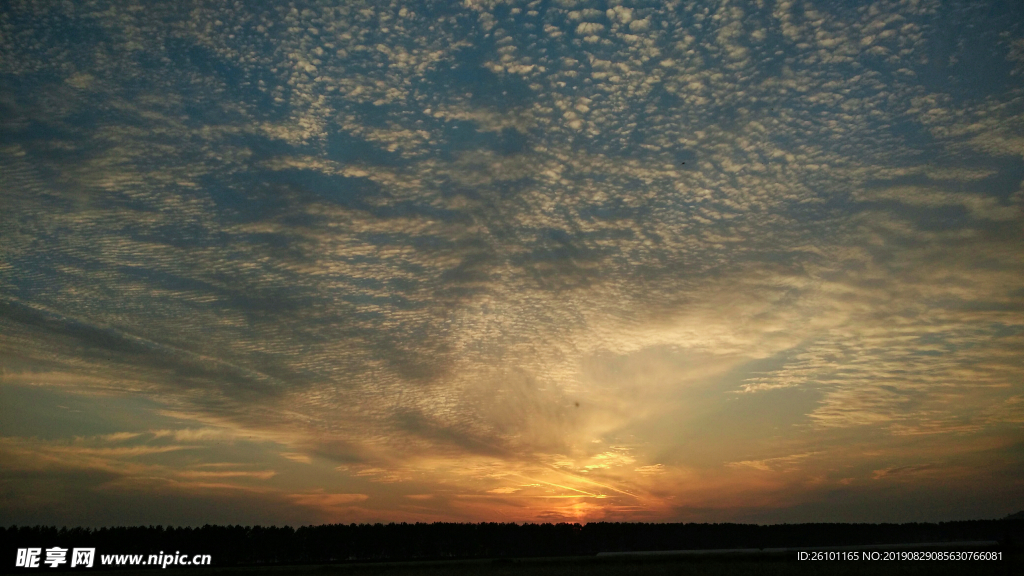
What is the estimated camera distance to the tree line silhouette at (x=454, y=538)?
8875 centimetres

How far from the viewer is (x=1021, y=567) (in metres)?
47.5

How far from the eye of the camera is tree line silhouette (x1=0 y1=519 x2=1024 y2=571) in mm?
88750

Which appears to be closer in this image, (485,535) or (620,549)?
(485,535)

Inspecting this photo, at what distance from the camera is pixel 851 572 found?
150 ft

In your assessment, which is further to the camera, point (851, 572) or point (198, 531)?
point (198, 531)

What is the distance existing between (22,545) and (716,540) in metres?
132

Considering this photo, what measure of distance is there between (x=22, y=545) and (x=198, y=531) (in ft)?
74.0

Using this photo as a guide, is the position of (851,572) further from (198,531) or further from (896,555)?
(198,531)

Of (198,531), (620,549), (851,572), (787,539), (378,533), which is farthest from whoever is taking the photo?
(787,539)

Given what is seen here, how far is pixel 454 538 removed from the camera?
118 m

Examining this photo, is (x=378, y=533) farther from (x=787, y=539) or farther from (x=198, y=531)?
(x=787, y=539)

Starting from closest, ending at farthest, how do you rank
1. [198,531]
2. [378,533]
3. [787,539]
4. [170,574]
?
[170,574], [198,531], [378,533], [787,539]

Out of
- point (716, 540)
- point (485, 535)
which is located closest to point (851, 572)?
point (485, 535)

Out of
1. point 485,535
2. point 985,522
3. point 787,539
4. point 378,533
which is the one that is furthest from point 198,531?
point 985,522
